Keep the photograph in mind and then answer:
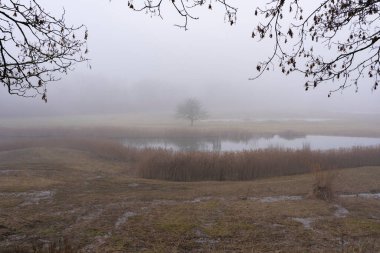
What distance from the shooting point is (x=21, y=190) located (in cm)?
1520

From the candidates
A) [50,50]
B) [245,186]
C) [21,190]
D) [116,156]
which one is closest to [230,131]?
[116,156]

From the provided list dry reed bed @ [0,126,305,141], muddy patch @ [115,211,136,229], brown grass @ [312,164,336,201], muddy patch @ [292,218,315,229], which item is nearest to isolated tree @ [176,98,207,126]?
dry reed bed @ [0,126,305,141]

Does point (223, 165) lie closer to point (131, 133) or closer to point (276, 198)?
point (276, 198)

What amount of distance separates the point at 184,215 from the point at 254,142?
2961cm

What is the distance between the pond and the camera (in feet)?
121

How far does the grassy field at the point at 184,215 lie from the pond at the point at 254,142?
18074 mm

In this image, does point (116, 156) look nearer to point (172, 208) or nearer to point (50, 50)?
point (172, 208)

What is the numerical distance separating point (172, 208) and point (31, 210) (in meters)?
4.60

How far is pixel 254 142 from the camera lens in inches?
1585

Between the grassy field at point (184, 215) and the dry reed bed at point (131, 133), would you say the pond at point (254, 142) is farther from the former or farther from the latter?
the grassy field at point (184, 215)

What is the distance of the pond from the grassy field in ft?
59.3

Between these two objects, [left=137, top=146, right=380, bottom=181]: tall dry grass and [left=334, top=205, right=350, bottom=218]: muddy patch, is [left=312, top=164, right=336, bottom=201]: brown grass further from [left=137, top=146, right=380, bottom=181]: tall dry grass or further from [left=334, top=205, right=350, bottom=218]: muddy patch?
[left=137, top=146, right=380, bottom=181]: tall dry grass

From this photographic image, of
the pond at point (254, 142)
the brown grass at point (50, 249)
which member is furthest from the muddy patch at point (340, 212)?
the pond at point (254, 142)

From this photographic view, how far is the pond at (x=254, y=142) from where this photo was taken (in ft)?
121
